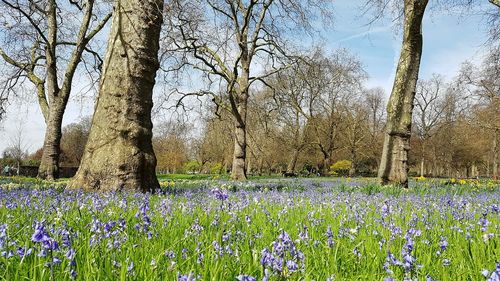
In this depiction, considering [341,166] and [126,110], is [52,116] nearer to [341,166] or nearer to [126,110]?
[126,110]

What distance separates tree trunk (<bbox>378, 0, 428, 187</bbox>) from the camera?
11.0m

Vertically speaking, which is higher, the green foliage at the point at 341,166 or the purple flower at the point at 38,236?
the green foliage at the point at 341,166

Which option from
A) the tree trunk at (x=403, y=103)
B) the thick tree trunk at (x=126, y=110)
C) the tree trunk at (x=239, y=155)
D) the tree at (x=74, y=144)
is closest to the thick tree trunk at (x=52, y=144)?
the tree trunk at (x=239, y=155)

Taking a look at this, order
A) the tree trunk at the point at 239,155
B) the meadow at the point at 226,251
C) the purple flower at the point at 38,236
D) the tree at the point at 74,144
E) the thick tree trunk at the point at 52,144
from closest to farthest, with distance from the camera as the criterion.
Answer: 1. the purple flower at the point at 38,236
2. the meadow at the point at 226,251
3. the thick tree trunk at the point at 52,144
4. the tree trunk at the point at 239,155
5. the tree at the point at 74,144

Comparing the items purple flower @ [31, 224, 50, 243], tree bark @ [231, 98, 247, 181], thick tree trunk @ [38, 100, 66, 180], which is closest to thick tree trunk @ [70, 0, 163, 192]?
purple flower @ [31, 224, 50, 243]

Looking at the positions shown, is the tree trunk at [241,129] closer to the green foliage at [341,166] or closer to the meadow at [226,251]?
the meadow at [226,251]

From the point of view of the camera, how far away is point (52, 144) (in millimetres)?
16922

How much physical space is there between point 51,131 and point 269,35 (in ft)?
38.7

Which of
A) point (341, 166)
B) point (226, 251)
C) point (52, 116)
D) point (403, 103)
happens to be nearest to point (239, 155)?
point (52, 116)

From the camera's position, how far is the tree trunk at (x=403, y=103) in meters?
11.0

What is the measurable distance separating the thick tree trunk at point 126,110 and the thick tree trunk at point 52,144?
36.4 ft

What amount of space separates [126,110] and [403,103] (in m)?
8.29

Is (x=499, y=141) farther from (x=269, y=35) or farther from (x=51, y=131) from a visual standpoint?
(x=51, y=131)

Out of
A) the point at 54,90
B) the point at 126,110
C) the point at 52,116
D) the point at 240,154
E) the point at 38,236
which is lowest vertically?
the point at 38,236
